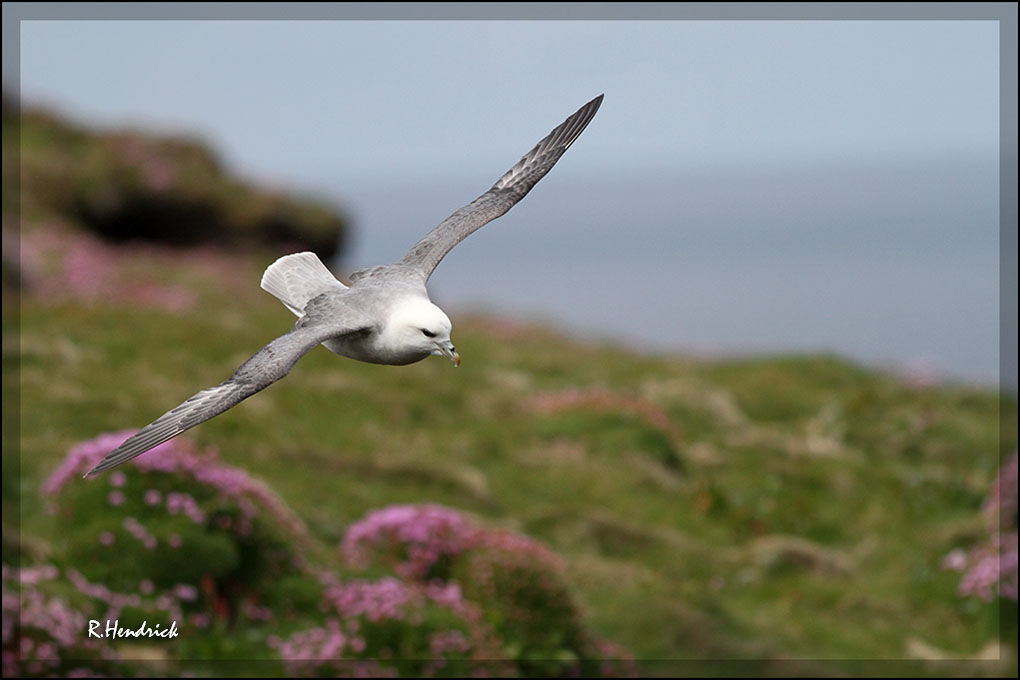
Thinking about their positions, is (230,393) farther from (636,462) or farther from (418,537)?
(636,462)

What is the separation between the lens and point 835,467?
16.4 meters

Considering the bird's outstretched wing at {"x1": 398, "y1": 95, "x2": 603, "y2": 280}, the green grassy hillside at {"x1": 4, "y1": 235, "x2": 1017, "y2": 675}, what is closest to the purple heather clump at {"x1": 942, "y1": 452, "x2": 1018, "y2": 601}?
the green grassy hillside at {"x1": 4, "y1": 235, "x2": 1017, "y2": 675}

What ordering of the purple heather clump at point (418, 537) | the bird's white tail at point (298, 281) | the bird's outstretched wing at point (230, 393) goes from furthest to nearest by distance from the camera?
the purple heather clump at point (418, 537) < the bird's white tail at point (298, 281) < the bird's outstretched wing at point (230, 393)

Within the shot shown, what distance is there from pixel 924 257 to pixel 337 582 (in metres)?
141

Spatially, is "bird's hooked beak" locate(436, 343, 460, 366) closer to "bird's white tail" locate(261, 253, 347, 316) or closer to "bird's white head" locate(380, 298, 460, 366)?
"bird's white head" locate(380, 298, 460, 366)

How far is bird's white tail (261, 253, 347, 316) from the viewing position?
672cm

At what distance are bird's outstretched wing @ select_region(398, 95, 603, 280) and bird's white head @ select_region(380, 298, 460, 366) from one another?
93 cm

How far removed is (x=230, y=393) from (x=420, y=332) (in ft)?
3.01

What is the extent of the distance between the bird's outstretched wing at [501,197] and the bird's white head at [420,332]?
932 mm

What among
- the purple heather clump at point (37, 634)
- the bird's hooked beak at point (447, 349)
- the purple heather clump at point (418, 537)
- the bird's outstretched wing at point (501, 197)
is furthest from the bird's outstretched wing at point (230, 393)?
the purple heather clump at point (418, 537)

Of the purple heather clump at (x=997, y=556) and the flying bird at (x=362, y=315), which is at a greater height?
the flying bird at (x=362, y=315)
